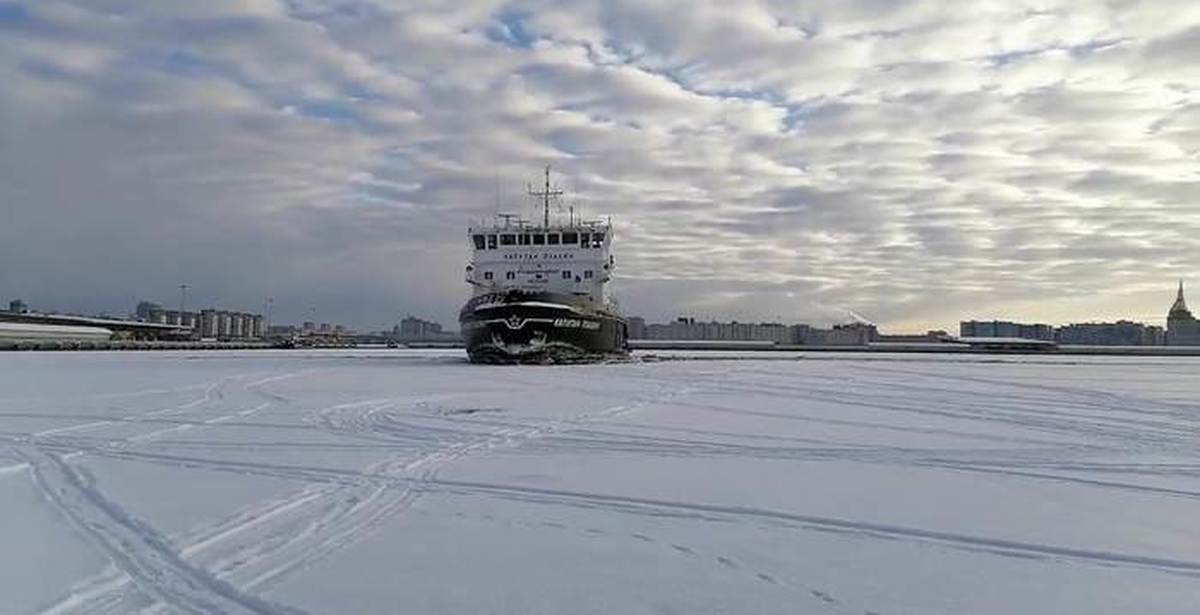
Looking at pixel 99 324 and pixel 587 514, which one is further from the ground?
pixel 99 324

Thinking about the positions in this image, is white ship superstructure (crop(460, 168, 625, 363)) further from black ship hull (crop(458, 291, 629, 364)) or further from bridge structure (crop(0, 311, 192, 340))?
bridge structure (crop(0, 311, 192, 340))

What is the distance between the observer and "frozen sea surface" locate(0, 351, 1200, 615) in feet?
16.5

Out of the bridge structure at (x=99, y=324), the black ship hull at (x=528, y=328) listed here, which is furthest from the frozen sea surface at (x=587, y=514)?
the bridge structure at (x=99, y=324)

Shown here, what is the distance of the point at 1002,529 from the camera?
674cm

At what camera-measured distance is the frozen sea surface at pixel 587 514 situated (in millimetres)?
5016

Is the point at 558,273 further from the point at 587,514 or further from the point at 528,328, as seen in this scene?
the point at 587,514

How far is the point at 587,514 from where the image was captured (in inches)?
280

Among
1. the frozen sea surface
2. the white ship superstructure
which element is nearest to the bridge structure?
the white ship superstructure

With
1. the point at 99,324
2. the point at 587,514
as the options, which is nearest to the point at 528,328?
the point at 587,514

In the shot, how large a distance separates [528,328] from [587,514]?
2867 cm

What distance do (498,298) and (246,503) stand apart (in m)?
28.9

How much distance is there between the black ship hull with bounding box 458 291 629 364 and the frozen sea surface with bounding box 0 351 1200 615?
20.5m

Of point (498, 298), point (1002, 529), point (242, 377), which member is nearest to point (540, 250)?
point (498, 298)

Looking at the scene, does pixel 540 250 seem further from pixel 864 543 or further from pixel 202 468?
pixel 864 543
